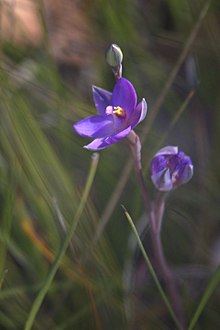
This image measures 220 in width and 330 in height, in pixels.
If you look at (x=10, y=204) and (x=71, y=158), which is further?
(x=71, y=158)

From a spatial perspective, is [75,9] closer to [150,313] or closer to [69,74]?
[69,74]

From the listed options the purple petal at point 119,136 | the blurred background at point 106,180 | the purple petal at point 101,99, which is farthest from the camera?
the blurred background at point 106,180

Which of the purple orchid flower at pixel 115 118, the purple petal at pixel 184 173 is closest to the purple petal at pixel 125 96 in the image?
the purple orchid flower at pixel 115 118

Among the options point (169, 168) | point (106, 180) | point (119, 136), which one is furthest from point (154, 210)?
point (106, 180)

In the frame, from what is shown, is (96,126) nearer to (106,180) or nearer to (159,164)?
(159,164)

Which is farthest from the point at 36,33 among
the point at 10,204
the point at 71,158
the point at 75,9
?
the point at 10,204

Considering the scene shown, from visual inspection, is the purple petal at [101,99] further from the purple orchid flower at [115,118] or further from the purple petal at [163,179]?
the purple petal at [163,179]
